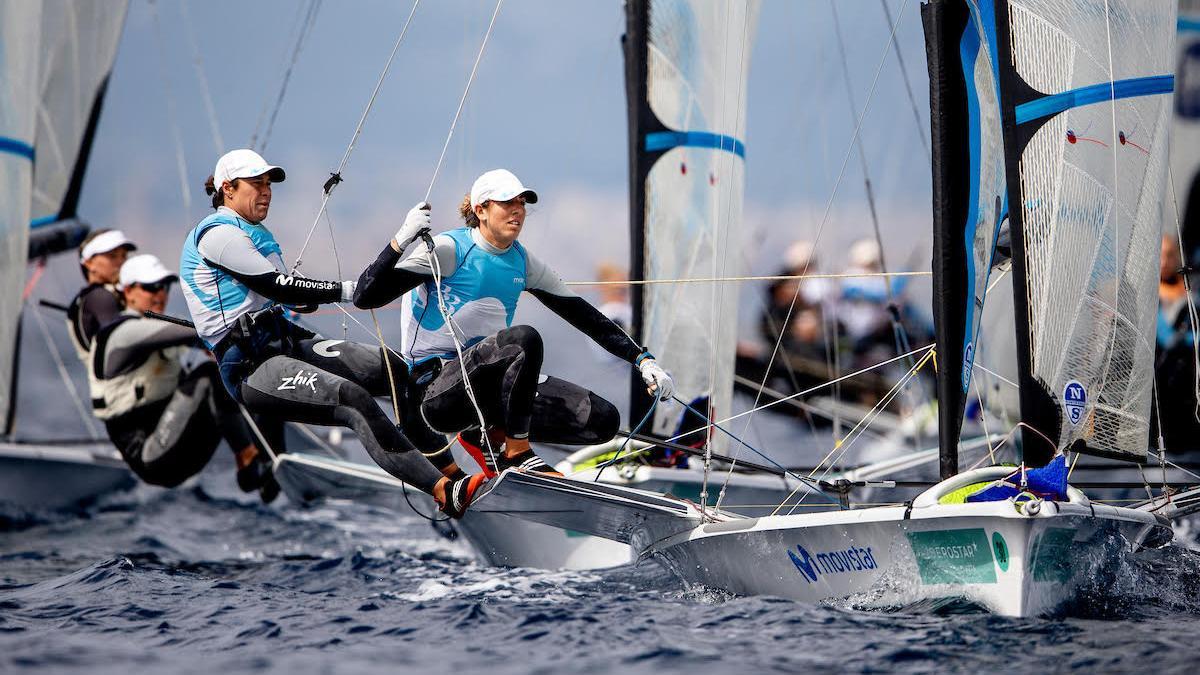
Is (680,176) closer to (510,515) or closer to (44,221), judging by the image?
(510,515)

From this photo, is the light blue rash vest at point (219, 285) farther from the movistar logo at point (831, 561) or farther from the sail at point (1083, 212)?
the sail at point (1083, 212)

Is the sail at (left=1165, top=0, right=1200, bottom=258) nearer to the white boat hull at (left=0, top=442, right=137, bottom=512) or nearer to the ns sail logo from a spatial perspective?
the ns sail logo

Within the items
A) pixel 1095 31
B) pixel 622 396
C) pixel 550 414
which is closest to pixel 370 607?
pixel 550 414

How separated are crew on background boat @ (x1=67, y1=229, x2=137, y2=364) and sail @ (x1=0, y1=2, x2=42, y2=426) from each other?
357 millimetres

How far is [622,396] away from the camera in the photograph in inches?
922

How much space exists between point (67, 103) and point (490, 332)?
6.13 metres

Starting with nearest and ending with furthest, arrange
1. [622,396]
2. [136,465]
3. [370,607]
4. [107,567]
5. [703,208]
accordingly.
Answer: [370,607] → [107,567] → [136,465] → [703,208] → [622,396]

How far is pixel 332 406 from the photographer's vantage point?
4941mm

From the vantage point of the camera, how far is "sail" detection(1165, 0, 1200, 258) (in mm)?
13180

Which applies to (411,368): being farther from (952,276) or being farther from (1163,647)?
(1163,647)

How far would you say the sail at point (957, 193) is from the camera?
5.09m

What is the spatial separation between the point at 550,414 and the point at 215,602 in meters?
1.48

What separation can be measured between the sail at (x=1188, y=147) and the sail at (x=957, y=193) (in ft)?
28.1

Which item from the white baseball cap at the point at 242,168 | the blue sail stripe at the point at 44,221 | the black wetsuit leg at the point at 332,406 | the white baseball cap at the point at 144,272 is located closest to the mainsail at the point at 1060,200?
the black wetsuit leg at the point at 332,406
